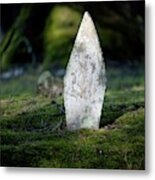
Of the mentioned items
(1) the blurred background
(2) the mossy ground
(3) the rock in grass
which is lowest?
(2) the mossy ground

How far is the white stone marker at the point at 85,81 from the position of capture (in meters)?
2.03

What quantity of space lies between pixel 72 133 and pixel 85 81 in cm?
21

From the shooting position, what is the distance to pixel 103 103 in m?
2.03

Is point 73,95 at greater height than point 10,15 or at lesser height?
lesser

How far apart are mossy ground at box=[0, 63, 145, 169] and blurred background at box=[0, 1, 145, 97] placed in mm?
46

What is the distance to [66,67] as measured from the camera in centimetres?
205

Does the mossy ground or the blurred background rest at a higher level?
the blurred background

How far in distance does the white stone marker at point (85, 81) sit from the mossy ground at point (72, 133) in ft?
0.09

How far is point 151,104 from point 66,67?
358 mm

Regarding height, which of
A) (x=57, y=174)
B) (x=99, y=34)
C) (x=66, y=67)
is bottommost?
(x=57, y=174)

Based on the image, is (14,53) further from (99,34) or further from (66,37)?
(99,34)

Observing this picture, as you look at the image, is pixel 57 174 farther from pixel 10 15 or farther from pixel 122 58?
pixel 10 15

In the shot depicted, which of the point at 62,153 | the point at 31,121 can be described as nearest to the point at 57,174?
the point at 62,153

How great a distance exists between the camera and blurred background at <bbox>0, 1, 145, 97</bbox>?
201cm
